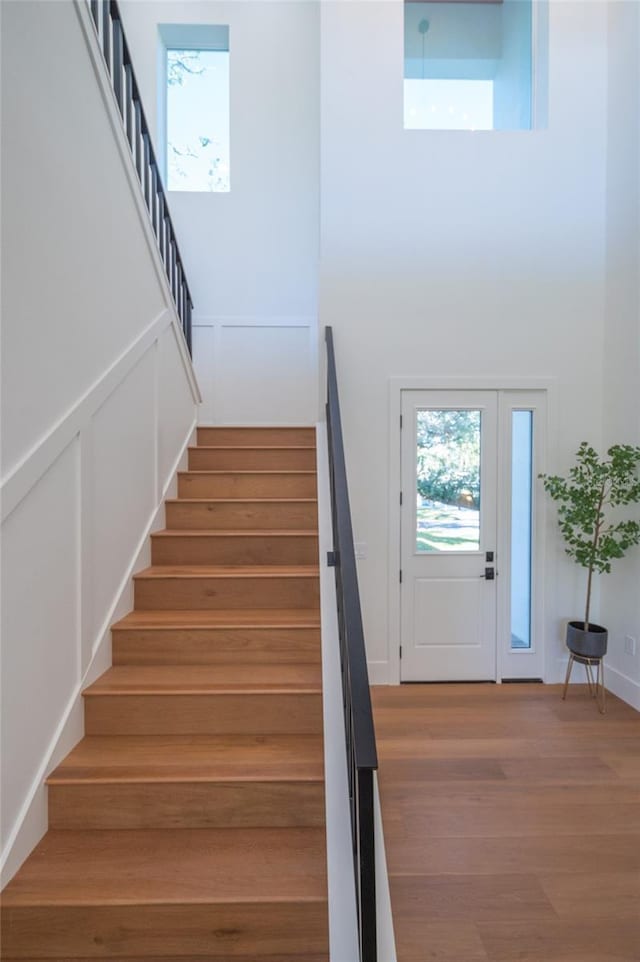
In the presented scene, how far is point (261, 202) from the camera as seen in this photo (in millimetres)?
5312

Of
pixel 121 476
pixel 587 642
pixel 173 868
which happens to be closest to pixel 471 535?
pixel 587 642

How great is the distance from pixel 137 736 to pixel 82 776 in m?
0.32

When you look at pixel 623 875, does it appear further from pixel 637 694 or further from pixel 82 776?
pixel 82 776

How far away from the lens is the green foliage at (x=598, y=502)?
3.78 meters

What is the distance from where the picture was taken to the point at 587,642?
3.88 metres

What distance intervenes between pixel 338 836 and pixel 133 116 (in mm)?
3532

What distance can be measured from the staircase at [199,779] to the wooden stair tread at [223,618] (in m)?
0.01

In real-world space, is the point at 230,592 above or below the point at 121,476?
below

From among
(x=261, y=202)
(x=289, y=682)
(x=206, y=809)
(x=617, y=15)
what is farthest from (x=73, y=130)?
(x=617, y=15)

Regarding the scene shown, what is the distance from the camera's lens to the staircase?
5.63 ft

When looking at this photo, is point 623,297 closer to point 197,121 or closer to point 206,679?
point 206,679

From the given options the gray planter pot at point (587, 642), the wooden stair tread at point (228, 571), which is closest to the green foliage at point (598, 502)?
the gray planter pot at point (587, 642)

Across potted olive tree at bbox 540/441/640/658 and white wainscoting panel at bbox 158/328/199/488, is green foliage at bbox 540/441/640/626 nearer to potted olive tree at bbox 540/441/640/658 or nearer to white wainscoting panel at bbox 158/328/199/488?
potted olive tree at bbox 540/441/640/658

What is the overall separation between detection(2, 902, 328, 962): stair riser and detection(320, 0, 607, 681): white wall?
2590 millimetres
